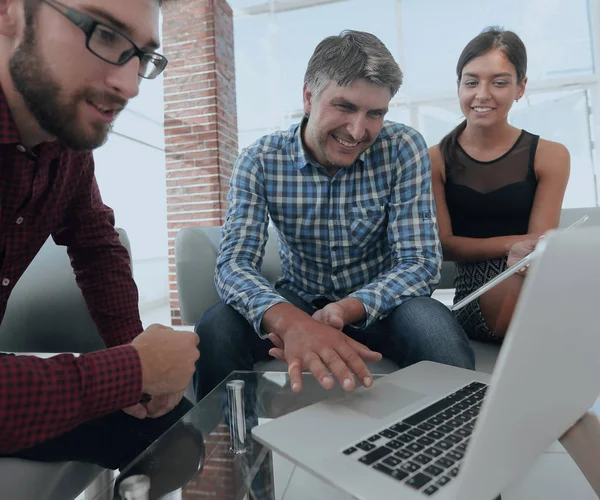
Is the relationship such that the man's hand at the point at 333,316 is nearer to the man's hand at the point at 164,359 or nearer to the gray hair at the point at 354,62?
the man's hand at the point at 164,359

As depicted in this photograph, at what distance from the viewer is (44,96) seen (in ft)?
2.60

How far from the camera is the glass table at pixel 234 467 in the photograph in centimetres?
59

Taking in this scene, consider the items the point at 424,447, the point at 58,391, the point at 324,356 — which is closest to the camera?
the point at 424,447

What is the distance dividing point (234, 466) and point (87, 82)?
677 millimetres

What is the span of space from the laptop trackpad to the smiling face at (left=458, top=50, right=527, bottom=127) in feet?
3.56

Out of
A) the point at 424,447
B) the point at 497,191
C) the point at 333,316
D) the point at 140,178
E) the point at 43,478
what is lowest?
the point at 43,478

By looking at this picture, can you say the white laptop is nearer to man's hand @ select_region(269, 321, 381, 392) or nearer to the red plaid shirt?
man's hand @ select_region(269, 321, 381, 392)

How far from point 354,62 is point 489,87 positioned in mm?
515

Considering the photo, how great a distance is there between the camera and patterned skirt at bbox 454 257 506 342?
4.26 feet

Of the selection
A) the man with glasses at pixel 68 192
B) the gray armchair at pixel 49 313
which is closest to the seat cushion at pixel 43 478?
the man with glasses at pixel 68 192

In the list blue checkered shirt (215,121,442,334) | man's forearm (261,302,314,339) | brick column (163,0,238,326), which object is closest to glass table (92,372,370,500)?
man's forearm (261,302,314,339)

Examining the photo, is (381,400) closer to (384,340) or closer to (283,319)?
(283,319)

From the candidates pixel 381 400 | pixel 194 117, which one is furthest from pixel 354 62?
pixel 194 117

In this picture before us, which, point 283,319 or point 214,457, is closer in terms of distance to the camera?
point 214,457
